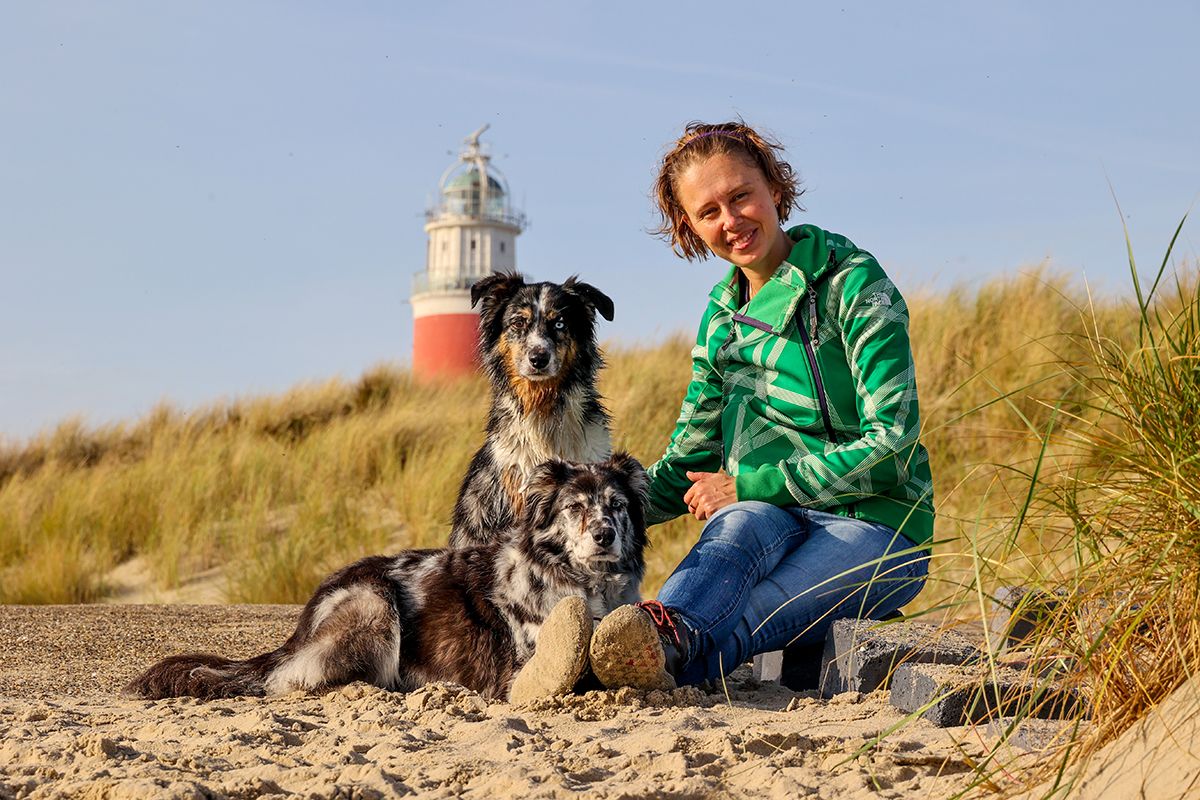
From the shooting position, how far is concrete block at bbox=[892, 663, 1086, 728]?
115 inches

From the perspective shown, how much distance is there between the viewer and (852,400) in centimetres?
411

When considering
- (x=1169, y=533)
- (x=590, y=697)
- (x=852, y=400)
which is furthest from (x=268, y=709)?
(x=1169, y=533)

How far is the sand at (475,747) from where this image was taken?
264 cm

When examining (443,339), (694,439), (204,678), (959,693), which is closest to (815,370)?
(694,439)

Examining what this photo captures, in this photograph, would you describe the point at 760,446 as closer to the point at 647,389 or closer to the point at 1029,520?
the point at 1029,520

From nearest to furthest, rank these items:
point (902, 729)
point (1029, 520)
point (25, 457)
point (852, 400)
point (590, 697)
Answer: point (1029, 520), point (902, 729), point (590, 697), point (852, 400), point (25, 457)

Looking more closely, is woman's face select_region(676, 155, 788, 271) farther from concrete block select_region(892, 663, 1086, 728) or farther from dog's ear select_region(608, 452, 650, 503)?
concrete block select_region(892, 663, 1086, 728)

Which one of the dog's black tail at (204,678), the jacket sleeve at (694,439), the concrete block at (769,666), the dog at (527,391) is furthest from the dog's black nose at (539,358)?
the dog's black tail at (204,678)

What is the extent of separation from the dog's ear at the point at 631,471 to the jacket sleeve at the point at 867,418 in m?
0.38

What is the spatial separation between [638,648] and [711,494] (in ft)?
3.18

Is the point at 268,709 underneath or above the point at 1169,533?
underneath

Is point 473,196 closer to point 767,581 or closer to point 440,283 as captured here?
point 440,283

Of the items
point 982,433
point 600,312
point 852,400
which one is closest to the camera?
point 852,400

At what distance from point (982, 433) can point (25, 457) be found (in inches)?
405
